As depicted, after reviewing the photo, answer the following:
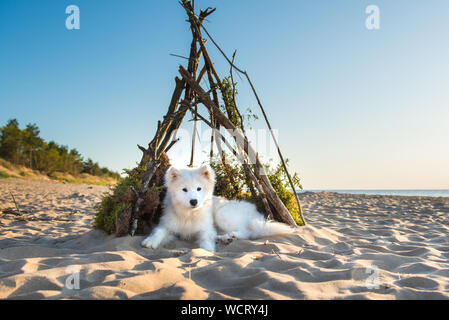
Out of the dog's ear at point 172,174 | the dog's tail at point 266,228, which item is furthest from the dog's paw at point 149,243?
the dog's tail at point 266,228

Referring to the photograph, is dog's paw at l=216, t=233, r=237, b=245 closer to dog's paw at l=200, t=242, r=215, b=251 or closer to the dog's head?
dog's paw at l=200, t=242, r=215, b=251

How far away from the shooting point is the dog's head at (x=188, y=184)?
364 cm

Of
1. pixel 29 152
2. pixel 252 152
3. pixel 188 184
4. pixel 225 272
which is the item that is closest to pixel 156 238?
pixel 188 184

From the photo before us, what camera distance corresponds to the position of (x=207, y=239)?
148 inches

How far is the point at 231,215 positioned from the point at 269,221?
589 mm

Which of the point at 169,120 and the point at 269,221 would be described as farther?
the point at 169,120

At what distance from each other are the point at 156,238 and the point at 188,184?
2.66 ft

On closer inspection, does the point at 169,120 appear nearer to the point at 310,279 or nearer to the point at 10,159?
the point at 310,279

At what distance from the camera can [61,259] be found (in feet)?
8.84

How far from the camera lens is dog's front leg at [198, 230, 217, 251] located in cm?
354

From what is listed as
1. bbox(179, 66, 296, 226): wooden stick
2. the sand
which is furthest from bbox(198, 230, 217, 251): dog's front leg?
bbox(179, 66, 296, 226): wooden stick

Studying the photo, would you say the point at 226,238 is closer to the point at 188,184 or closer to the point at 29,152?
the point at 188,184

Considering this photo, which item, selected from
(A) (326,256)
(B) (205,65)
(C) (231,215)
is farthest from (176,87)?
(A) (326,256)

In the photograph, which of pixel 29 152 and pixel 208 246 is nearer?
pixel 208 246
